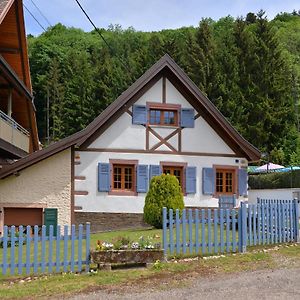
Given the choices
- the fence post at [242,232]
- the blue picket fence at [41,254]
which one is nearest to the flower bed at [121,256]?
the blue picket fence at [41,254]

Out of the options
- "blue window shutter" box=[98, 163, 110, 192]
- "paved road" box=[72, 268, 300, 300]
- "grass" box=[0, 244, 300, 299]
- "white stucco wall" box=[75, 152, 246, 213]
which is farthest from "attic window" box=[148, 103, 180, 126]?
"paved road" box=[72, 268, 300, 300]

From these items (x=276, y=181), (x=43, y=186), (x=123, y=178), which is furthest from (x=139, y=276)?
(x=276, y=181)

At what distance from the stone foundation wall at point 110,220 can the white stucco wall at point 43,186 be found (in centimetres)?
76

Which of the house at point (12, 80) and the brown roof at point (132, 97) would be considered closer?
the house at point (12, 80)

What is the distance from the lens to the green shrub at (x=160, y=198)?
1802 centimetres

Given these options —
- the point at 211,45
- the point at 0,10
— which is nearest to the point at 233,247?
the point at 0,10

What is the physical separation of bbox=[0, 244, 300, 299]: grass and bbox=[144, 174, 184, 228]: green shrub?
672cm

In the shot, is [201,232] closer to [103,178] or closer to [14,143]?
[103,178]

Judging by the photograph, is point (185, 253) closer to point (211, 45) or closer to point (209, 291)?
point (209, 291)

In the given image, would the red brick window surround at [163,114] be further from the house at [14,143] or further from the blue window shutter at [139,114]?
the house at [14,143]

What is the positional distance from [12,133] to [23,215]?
3.17 meters

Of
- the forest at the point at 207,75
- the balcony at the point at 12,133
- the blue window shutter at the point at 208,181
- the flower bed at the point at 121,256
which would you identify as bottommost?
the flower bed at the point at 121,256

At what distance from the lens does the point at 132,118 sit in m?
21.3

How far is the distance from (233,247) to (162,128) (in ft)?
34.5
